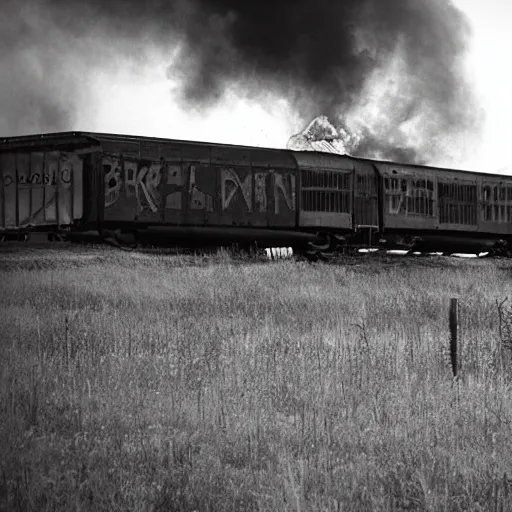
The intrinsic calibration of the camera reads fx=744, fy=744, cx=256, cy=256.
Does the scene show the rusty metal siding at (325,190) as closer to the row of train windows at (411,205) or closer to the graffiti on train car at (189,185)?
the graffiti on train car at (189,185)

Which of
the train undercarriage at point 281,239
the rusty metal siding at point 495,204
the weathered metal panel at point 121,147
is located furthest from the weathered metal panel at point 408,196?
the weathered metal panel at point 121,147

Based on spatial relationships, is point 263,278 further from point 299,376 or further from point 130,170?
point 299,376

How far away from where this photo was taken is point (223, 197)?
71.2ft

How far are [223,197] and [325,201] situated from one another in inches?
147

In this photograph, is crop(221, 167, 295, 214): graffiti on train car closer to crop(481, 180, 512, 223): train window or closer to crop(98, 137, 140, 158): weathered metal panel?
crop(98, 137, 140, 158): weathered metal panel

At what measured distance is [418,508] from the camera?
15.7 ft

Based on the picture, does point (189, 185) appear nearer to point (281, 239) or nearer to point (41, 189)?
point (281, 239)

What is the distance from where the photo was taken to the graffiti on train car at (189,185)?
20.0 metres

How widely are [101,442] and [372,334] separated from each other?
5675 millimetres

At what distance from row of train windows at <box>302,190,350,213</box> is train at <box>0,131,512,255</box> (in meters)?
0.04

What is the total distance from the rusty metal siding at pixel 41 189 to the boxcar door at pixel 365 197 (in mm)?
9214

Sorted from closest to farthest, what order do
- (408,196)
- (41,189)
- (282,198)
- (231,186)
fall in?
(41,189) < (231,186) < (282,198) < (408,196)

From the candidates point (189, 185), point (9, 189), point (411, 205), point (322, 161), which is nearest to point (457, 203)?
point (411, 205)

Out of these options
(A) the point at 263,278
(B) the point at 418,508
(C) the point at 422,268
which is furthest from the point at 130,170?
(B) the point at 418,508
